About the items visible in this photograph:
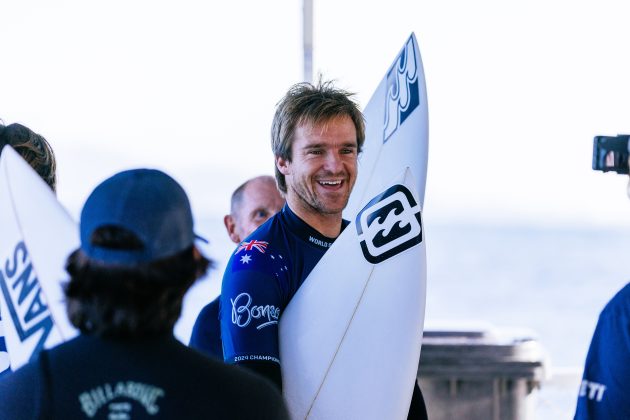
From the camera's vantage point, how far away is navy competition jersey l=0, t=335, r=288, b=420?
846 mm

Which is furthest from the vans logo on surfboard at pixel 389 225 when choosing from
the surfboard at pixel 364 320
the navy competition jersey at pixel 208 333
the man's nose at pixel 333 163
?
the navy competition jersey at pixel 208 333

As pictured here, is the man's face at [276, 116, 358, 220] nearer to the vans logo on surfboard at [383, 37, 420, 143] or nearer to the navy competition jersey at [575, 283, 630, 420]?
the vans logo on surfboard at [383, 37, 420, 143]

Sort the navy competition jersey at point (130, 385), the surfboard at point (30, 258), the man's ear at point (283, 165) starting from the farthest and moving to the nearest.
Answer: the man's ear at point (283, 165)
the surfboard at point (30, 258)
the navy competition jersey at point (130, 385)

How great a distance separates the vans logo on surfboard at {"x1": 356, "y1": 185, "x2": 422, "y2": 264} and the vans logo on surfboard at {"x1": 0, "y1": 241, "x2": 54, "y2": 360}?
2.16 ft

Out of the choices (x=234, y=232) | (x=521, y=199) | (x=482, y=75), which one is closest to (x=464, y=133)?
(x=482, y=75)

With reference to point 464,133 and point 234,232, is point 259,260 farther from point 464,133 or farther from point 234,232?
point 464,133

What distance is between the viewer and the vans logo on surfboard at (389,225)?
1.66 meters

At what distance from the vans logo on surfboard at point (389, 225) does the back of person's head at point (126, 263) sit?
80 cm

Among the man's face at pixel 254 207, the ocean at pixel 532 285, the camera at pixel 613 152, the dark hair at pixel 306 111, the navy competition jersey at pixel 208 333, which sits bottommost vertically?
the ocean at pixel 532 285

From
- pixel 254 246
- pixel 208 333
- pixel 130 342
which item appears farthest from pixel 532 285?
pixel 130 342

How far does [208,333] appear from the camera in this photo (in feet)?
6.02

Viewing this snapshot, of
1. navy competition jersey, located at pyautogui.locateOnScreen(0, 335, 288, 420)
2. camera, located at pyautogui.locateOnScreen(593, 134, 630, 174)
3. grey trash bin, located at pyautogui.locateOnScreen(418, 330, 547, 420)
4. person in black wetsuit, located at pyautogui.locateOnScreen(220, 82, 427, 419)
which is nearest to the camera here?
navy competition jersey, located at pyautogui.locateOnScreen(0, 335, 288, 420)

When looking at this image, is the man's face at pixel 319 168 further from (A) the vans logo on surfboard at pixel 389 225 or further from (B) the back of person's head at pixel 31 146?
(B) the back of person's head at pixel 31 146

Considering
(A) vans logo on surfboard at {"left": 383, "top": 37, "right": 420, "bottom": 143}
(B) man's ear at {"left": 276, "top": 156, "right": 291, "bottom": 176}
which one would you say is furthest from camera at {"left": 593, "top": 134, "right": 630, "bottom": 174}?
(A) vans logo on surfboard at {"left": 383, "top": 37, "right": 420, "bottom": 143}
